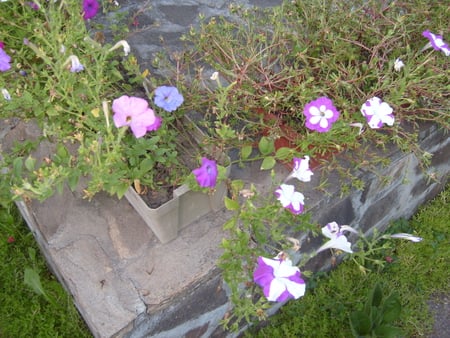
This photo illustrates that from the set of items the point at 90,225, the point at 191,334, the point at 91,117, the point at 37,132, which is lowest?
the point at 191,334

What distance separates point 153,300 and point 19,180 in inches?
22.8

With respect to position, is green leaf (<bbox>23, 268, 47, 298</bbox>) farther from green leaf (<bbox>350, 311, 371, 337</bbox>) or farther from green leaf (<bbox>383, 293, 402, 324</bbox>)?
green leaf (<bbox>383, 293, 402, 324</bbox>)

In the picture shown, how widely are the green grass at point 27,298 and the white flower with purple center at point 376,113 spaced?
4.48ft

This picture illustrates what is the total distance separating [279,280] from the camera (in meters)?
1.32

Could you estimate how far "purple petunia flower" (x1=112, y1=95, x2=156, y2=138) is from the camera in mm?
1360

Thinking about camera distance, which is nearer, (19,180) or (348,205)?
(19,180)

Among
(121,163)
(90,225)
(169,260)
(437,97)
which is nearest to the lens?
(121,163)

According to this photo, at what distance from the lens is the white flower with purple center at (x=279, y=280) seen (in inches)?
51.5

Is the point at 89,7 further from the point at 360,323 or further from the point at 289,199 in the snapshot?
the point at 360,323

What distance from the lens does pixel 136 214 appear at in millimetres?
1783

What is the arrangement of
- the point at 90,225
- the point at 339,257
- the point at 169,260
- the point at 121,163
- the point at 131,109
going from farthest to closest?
the point at 339,257, the point at 90,225, the point at 169,260, the point at 121,163, the point at 131,109

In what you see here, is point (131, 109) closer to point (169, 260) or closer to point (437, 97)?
point (169, 260)

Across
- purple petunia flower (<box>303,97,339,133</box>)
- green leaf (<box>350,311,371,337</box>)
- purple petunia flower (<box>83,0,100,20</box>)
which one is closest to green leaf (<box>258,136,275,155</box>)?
purple petunia flower (<box>303,97,339,133</box>)

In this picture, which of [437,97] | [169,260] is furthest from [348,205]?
[169,260]
